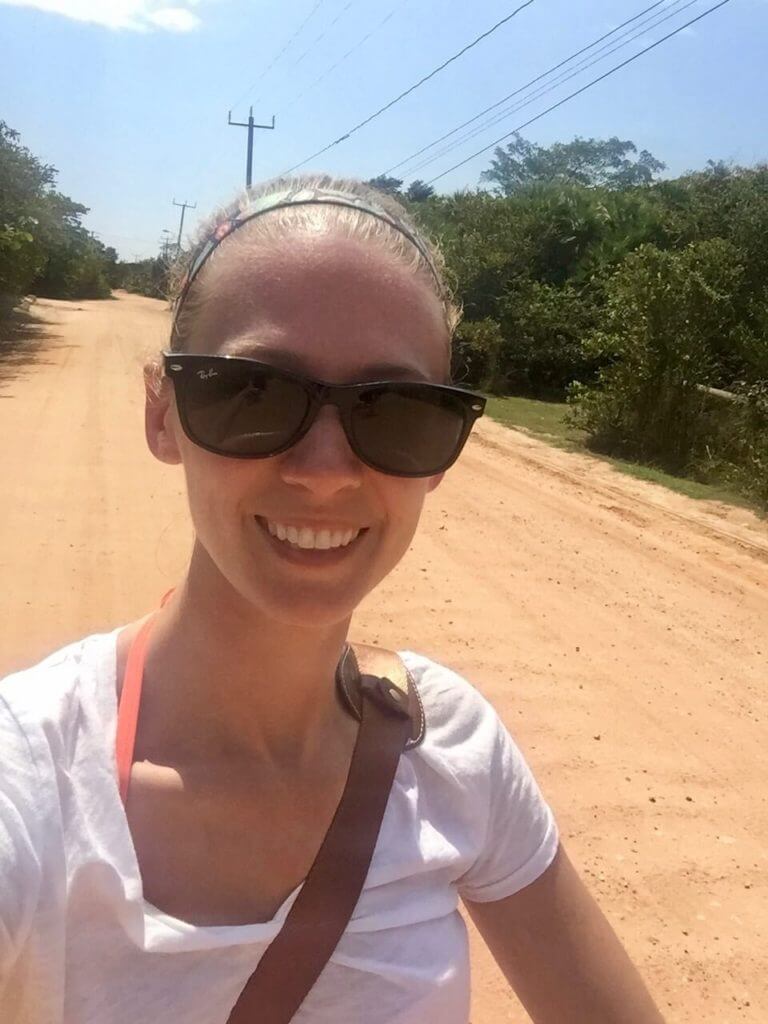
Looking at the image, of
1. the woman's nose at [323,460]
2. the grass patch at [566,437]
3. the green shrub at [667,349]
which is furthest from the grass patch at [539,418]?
the woman's nose at [323,460]

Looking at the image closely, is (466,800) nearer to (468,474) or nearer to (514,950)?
(514,950)

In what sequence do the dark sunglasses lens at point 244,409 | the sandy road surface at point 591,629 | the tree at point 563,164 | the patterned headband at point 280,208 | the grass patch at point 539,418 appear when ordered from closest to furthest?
the dark sunglasses lens at point 244,409
the patterned headband at point 280,208
the sandy road surface at point 591,629
the grass patch at point 539,418
the tree at point 563,164

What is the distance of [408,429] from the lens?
1.13 m

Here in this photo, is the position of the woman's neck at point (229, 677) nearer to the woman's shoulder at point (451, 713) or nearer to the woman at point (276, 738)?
the woman at point (276, 738)

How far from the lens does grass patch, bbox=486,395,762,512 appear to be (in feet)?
29.2

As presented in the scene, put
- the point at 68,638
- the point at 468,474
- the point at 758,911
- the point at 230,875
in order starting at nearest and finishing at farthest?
the point at 230,875
the point at 758,911
the point at 68,638
the point at 468,474

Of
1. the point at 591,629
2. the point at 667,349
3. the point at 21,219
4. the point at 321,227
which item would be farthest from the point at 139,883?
the point at 21,219

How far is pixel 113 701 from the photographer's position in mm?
1070

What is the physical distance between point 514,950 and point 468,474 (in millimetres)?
7614

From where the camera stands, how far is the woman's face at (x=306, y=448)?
1075 mm

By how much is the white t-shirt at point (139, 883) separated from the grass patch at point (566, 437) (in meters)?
5.13

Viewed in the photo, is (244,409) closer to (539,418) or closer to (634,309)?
(634,309)

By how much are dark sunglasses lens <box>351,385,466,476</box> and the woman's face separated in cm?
2

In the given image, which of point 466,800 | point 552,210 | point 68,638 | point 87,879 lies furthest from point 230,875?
point 552,210
